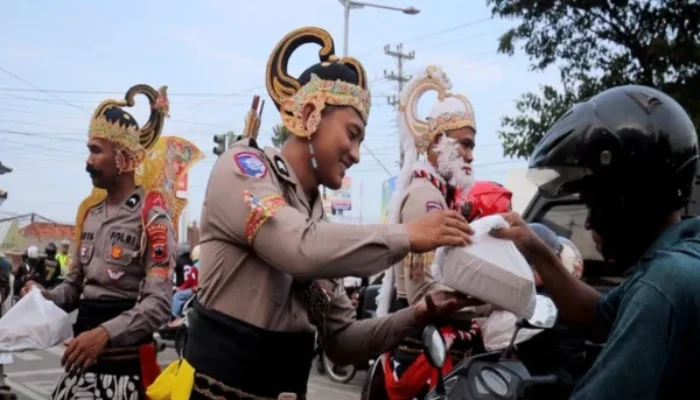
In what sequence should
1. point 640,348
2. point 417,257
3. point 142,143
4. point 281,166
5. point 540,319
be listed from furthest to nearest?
point 142,143, point 417,257, point 540,319, point 281,166, point 640,348

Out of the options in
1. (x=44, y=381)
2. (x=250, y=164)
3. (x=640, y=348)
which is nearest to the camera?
(x=640, y=348)

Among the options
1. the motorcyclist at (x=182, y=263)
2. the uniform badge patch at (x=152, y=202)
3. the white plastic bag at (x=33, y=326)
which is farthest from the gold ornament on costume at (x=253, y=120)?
the motorcyclist at (x=182, y=263)

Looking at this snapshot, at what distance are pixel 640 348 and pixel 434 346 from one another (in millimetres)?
1026

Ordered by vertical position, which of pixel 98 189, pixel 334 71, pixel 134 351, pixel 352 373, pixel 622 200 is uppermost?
pixel 334 71

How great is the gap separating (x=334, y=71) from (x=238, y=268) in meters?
0.72

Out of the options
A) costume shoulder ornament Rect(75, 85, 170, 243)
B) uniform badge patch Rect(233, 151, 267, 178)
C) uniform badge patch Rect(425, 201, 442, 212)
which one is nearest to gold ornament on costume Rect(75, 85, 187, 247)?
costume shoulder ornament Rect(75, 85, 170, 243)

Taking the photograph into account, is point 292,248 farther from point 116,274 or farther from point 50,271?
point 50,271

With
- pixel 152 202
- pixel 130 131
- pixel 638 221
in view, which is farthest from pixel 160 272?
pixel 638 221

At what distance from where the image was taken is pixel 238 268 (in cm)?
226

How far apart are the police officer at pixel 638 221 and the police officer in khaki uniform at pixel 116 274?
2278 millimetres

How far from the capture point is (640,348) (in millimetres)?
1434

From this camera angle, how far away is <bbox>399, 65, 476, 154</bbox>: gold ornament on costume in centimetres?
411

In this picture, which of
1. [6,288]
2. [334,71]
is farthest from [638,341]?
[6,288]

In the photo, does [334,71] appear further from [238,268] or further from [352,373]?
[352,373]
